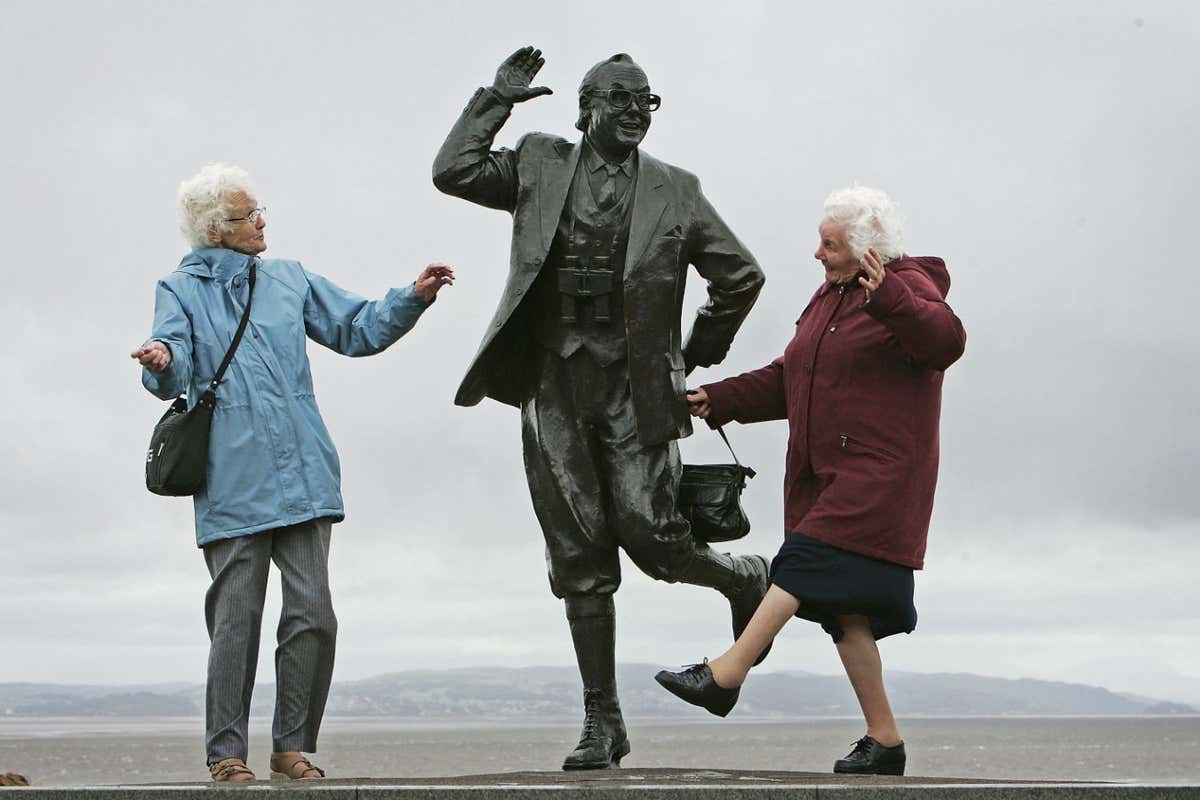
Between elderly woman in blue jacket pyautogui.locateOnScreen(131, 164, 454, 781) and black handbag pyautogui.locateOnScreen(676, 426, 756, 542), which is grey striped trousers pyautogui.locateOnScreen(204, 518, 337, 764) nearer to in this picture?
elderly woman in blue jacket pyautogui.locateOnScreen(131, 164, 454, 781)

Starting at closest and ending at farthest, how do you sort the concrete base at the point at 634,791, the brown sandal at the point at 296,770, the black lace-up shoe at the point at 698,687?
the concrete base at the point at 634,791, the black lace-up shoe at the point at 698,687, the brown sandal at the point at 296,770

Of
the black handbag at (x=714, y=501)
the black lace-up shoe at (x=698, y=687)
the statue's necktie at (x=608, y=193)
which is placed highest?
the statue's necktie at (x=608, y=193)

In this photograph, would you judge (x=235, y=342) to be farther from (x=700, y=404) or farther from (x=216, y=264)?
(x=700, y=404)

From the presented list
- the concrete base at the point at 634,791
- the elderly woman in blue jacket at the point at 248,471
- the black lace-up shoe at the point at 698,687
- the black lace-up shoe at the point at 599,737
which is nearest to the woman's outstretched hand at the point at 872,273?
the black lace-up shoe at the point at 698,687

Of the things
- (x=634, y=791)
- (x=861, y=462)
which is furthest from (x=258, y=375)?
(x=634, y=791)

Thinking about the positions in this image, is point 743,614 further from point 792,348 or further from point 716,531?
point 792,348

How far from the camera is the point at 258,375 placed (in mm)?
7738

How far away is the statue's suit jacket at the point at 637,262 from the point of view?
26.1 feet

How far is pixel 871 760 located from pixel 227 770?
2.75 meters

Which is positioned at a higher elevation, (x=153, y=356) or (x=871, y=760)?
(x=153, y=356)

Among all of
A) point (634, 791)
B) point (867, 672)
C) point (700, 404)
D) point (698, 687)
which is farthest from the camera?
point (700, 404)

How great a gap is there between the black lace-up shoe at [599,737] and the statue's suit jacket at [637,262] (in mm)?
1252

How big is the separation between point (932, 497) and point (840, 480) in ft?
1.52

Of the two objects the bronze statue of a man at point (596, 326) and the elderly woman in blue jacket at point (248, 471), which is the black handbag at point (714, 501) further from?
the elderly woman in blue jacket at point (248, 471)
